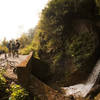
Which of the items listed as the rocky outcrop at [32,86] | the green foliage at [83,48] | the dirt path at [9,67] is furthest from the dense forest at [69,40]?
the rocky outcrop at [32,86]

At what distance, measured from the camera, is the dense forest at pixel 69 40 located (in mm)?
9500

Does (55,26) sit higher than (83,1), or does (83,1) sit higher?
(83,1)

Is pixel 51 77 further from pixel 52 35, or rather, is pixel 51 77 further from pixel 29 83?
pixel 29 83

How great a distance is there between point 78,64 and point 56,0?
8.07m

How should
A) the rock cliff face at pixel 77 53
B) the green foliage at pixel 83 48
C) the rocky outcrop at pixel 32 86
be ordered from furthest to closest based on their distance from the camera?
1. the rock cliff face at pixel 77 53
2. the green foliage at pixel 83 48
3. the rocky outcrop at pixel 32 86

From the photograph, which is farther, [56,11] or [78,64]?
[56,11]

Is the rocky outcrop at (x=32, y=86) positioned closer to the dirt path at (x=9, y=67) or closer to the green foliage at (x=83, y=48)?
the dirt path at (x=9, y=67)

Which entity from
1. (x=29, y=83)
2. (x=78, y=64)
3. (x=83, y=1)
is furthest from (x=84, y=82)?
(x=83, y=1)

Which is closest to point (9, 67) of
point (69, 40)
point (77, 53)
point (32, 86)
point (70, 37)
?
point (32, 86)

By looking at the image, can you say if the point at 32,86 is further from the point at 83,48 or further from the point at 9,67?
the point at 83,48

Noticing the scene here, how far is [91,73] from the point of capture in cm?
901

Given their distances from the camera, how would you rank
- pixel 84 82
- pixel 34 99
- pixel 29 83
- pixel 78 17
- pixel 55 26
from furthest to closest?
pixel 55 26 < pixel 78 17 < pixel 84 82 < pixel 29 83 < pixel 34 99

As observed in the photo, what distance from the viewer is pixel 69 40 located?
11.7m

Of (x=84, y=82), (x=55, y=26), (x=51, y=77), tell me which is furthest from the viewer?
(x=55, y=26)
